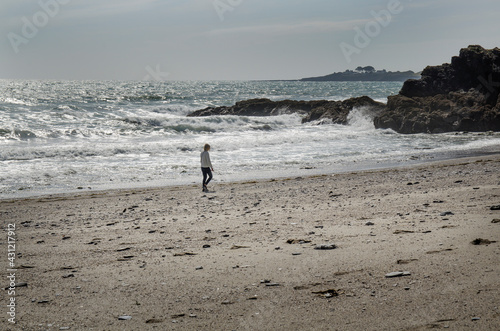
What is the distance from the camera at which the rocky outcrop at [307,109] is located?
3506 centimetres

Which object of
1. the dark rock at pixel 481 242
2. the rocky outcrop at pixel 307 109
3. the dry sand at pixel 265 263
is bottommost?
the dry sand at pixel 265 263

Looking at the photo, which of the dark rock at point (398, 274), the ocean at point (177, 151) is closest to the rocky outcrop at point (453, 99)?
the ocean at point (177, 151)

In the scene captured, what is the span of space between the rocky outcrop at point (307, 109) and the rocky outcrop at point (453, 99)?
10.8 ft

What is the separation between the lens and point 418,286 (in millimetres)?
4609

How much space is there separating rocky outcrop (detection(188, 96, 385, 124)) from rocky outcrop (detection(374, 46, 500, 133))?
328 cm

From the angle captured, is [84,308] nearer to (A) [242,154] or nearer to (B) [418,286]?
(B) [418,286]

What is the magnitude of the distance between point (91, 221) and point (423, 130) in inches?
913

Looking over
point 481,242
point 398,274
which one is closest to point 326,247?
point 398,274

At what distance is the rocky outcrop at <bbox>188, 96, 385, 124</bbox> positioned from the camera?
35.1m

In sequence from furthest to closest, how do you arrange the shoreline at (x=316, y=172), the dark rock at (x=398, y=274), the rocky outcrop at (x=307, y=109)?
the rocky outcrop at (x=307, y=109), the shoreline at (x=316, y=172), the dark rock at (x=398, y=274)

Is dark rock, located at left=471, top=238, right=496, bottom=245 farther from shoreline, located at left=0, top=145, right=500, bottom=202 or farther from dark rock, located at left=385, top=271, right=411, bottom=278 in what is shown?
shoreline, located at left=0, top=145, right=500, bottom=202

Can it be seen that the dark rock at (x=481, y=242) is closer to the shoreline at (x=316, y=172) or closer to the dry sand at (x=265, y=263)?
the dry sand at (x=265, y=263)

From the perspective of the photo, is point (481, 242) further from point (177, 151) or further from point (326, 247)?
point (177, 151)

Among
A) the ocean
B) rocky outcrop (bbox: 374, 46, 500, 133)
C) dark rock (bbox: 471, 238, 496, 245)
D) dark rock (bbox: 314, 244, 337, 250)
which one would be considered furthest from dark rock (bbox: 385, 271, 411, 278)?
rocky outcrop (bbox: 374, 46, 500, 133)
